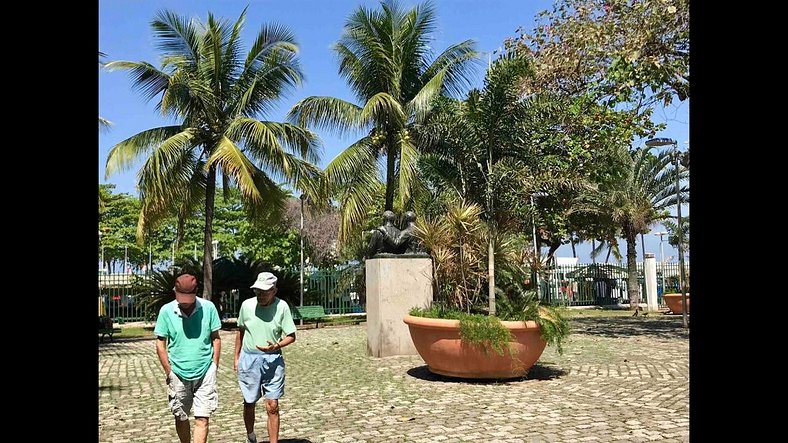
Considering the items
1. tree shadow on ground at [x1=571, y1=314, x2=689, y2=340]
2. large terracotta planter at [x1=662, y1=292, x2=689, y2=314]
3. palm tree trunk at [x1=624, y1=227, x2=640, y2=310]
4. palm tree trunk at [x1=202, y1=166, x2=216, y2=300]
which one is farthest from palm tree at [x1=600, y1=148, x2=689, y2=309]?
palm tree trunk at [x1=202, y1=166, x2=216, y2=300]

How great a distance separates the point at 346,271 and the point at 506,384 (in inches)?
646

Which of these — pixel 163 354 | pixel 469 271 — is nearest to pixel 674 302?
pixel 469 271

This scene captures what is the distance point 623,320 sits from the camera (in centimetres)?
2266

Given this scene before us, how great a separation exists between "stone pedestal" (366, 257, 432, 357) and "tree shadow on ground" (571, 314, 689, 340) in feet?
20.3

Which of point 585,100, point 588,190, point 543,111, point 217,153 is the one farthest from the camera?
point 588,190

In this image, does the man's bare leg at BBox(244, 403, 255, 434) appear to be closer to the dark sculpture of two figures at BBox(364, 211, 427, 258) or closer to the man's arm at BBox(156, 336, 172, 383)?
the man's arm at BBox(156, 336, 172, 383)

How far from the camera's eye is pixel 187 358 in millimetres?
5434

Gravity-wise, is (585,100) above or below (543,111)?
above

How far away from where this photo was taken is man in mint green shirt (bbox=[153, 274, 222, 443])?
5418 mm

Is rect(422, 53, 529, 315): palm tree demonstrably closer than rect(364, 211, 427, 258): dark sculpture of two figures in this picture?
Yes

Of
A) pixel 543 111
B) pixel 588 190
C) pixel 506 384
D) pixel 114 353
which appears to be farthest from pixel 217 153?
pixel 588 190

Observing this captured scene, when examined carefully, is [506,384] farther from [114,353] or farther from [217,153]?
[217,153]

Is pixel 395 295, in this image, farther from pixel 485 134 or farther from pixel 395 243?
pixel 485 134

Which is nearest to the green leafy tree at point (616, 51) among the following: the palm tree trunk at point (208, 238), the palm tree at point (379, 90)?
the palm tree at point (379, 90)
